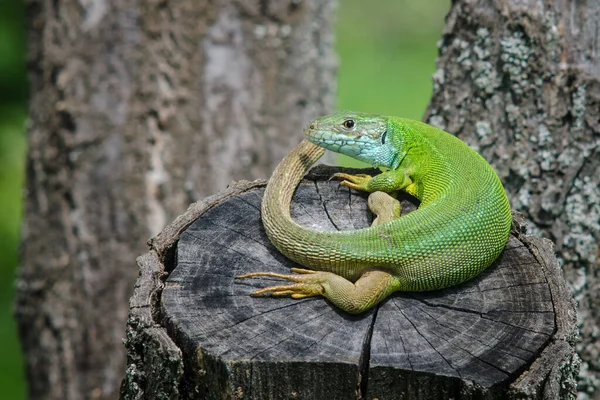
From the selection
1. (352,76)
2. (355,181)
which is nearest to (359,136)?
(355,181)

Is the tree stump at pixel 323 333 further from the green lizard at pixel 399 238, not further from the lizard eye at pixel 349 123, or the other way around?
the lizard eye at pixel 349 123

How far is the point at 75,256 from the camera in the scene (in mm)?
6281

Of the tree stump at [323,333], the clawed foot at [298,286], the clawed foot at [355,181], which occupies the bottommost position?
the tree stump at [323,333]

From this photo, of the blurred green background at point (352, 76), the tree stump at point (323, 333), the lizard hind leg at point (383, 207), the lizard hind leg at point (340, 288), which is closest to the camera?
the tree stump at point (323, 333)

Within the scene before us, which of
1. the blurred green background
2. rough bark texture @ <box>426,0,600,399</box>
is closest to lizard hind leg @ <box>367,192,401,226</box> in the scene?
rough bark texture @ <box>426,0,600,399</box>

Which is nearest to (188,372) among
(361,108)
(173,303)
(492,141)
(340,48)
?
(173,303)

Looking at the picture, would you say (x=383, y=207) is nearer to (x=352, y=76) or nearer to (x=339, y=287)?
(x=339, y=287)

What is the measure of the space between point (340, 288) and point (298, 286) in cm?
19

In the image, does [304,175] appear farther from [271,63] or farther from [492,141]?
[271,63]

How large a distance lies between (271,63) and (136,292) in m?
3.88

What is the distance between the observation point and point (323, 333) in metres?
2.98

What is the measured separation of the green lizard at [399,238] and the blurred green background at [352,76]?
6009 millimetres

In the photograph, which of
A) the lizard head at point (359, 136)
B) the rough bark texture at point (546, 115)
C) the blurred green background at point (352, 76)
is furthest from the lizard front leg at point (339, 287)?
the blurred green background at point (352, 76)

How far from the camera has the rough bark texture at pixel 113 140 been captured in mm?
6227
